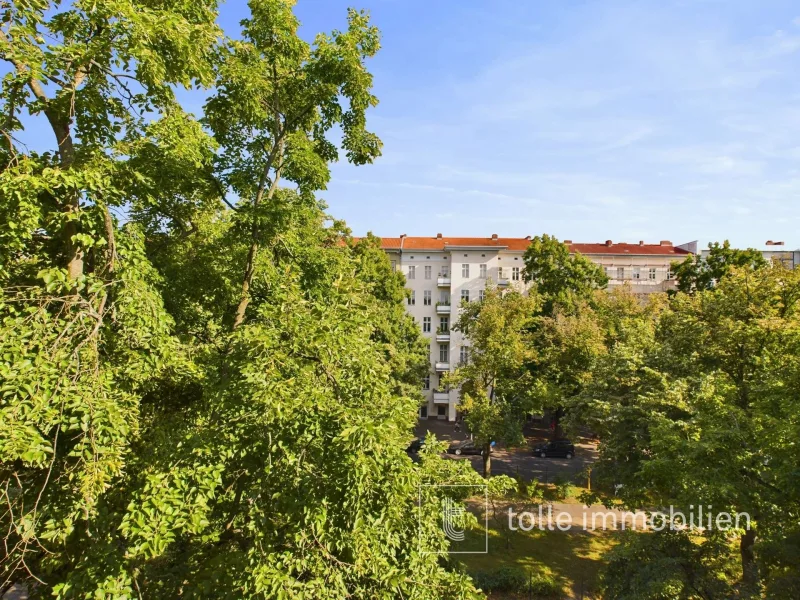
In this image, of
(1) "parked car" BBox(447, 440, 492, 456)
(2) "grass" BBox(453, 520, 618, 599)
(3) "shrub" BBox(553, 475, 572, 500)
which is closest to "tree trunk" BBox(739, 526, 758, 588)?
(2) "grass" BBox(453, 520, 618, 599)

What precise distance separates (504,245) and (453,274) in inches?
202

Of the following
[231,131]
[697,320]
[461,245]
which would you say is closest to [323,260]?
[231,131]

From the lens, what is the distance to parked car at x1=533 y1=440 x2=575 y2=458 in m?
28.0

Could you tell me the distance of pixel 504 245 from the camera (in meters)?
39.1

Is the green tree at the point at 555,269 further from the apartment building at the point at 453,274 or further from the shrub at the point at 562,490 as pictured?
the shrub at the point at 562,490

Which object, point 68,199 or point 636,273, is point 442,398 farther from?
point 68,199

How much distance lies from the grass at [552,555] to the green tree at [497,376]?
3809 millimetres

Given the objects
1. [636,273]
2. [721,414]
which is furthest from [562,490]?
[636,273]

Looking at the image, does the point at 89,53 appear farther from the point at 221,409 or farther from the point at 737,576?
the point at 737,576

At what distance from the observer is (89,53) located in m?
5.41

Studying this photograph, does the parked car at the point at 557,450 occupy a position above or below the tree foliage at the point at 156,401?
below

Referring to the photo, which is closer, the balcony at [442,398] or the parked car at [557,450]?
the parked car at [557,450]

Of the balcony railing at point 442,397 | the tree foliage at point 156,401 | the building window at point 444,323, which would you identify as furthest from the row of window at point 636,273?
the tree foliage at point 156,401

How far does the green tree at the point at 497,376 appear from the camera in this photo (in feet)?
64.0
